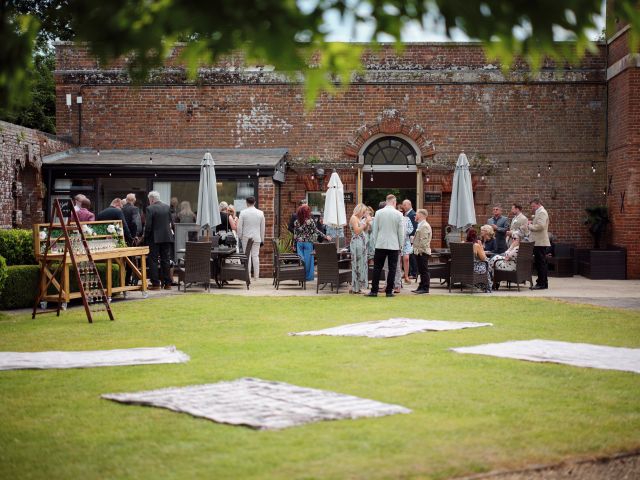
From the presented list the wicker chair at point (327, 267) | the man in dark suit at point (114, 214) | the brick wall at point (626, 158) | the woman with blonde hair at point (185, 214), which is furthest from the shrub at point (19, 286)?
the brick wall at point (626, 158)

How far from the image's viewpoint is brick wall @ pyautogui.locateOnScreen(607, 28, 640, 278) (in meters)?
19.8

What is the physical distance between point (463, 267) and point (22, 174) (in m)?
9.87

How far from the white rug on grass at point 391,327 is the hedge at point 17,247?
5.38 meters

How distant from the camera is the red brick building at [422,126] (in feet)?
71.5

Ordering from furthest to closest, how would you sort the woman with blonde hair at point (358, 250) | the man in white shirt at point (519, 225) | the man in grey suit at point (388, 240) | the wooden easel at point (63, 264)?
the man in white shirt at point (519, 225) → the woman with blonde hair at point (358, 250) → the man in grey suit at point (388, 240) → the wooden easel at point (63, 264)

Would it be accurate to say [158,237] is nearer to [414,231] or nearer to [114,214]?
[114,214]

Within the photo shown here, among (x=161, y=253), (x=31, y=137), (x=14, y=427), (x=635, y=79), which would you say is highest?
(x=635, y=79)

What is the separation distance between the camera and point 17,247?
1348 cm

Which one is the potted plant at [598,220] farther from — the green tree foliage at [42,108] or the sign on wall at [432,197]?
the green tree foliage at [42,108]

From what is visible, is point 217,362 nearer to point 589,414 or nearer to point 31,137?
point 589,414

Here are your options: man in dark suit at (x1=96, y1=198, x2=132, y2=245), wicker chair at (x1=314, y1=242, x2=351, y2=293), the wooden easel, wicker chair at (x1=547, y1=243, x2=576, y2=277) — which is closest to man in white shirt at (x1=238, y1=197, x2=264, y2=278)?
wicker chair at (x1=314, y1=242, x2=351, y2=293)

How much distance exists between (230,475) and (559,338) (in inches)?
238

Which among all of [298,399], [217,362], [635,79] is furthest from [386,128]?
[298,399]

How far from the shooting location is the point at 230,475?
15.1ft
